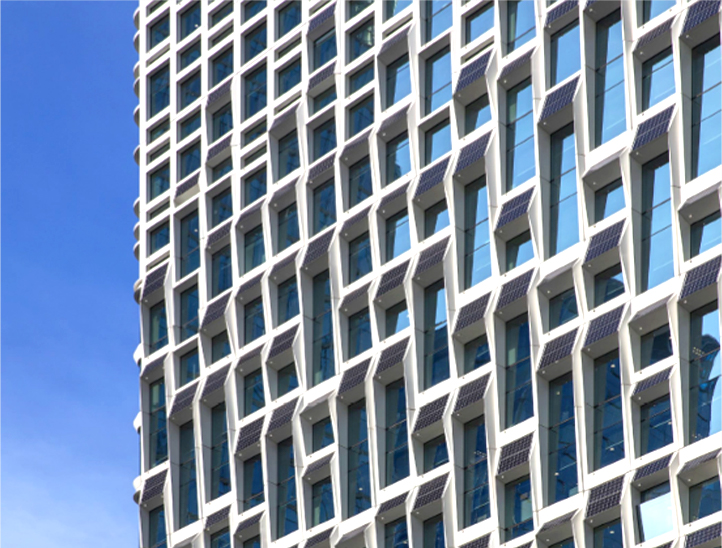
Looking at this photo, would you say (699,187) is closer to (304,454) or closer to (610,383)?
(610,383)

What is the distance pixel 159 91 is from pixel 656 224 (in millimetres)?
32313

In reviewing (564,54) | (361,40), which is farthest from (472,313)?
(361,40)

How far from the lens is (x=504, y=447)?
6131 centimetres

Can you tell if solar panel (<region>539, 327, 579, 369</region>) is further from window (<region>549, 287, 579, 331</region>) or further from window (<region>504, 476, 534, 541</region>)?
window (<region>504, 476, 534, 541</region>)

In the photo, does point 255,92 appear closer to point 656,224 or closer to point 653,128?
point 653,128

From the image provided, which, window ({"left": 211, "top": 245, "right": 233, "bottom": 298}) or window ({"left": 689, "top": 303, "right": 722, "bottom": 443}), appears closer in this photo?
window ({"left": 689, "top": 303, "right": 722, "bottom": 443})

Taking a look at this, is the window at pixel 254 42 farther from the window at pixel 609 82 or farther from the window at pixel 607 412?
the window at pixel 607 412

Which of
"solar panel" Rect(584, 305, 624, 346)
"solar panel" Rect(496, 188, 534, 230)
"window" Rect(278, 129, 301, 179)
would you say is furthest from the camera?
"window" Rect(278, 129, 301, 179)

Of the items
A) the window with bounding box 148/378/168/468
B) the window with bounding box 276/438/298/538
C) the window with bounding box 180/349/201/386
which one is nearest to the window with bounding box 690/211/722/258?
the window with bounding box 276/438/298/538

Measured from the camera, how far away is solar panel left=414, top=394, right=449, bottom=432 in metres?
64.1

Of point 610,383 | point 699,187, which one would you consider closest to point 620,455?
point 610,383

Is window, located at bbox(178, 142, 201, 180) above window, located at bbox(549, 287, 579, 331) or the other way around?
above

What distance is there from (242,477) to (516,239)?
1492cm

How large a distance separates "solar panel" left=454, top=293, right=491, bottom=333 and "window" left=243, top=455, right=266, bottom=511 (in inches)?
437
